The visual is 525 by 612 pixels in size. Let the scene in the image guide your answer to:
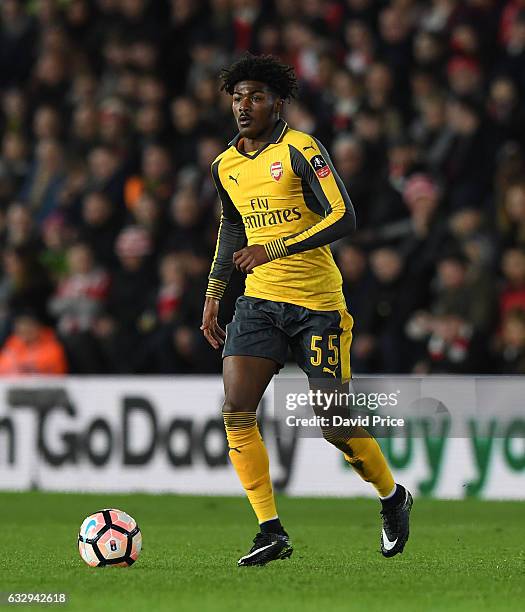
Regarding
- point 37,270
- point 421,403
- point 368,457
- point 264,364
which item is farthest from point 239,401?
point 37,270

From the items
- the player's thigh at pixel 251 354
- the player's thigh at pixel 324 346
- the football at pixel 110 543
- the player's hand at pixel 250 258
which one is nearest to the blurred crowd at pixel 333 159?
the player's thigh at pixel 324 346

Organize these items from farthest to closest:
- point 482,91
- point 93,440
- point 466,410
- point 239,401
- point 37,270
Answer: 1. point 37,270
2. point 482,91
3. point 93,440
4. point 466,410
5. point 239,401

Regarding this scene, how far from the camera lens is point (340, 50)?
1470cm

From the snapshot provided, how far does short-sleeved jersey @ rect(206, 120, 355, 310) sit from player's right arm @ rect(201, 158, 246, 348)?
5 cm

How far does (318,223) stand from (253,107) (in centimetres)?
66

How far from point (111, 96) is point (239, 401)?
10.1 m

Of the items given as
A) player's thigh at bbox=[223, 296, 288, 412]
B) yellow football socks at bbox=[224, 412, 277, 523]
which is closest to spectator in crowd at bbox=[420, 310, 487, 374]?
player's thigh at bbox=[223, 296, 288, 412]

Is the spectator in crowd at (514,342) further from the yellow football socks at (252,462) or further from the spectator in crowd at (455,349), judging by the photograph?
the yellow football socks at (252,462)

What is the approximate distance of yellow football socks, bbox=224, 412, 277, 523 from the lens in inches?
275

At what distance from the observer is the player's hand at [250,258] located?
678 cm

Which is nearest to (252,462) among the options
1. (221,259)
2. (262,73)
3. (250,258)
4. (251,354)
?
(251,354)

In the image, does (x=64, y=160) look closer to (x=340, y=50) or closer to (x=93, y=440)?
(x=340, y=50)

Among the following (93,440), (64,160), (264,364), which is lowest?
(93,440)

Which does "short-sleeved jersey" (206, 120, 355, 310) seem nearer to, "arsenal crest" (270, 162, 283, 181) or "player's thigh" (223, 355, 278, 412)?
"arsenal crest" (270, 162, 283, 181)
